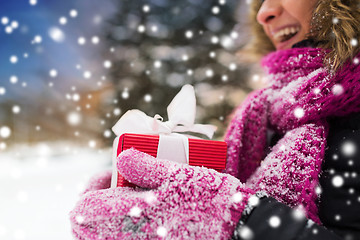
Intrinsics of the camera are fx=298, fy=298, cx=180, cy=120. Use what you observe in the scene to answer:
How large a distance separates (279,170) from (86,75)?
921mm

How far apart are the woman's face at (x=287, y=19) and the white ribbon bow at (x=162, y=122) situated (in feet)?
1.11

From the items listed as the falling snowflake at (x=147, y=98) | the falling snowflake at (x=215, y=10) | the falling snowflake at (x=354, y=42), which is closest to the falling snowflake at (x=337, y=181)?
the falling snowflake at (x=354, y=42)

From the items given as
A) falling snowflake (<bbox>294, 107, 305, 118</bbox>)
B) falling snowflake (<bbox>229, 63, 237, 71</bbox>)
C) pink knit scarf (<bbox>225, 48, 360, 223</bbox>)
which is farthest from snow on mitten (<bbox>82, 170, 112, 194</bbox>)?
falling snowflake (<bbox>229, 63, 237, 71</bbox>)

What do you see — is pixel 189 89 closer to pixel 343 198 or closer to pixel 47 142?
pixel 343 198

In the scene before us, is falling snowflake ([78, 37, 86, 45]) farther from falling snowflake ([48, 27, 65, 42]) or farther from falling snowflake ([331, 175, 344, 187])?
falling snowflake ([331, 175, 344, 187])

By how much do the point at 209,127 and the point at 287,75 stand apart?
220 millimetres

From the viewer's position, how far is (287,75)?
67 centimetres

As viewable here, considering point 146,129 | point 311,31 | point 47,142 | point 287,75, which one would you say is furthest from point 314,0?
point 47,142

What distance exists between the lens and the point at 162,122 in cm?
56

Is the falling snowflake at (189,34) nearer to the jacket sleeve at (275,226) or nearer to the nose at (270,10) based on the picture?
the nose at (270,10)

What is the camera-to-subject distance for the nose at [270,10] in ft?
2.46

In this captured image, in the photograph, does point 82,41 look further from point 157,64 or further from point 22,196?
point 22,196

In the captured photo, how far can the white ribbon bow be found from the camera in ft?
1.83

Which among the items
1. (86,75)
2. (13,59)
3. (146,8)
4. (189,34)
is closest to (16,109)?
(13,59)
